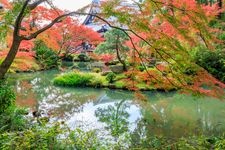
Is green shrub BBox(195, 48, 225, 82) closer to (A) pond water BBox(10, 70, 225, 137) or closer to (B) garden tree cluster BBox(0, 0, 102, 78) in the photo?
(A) pond water BBox(10, 70, 225, 137)

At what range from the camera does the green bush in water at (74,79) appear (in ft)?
43.0

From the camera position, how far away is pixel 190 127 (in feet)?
23.2

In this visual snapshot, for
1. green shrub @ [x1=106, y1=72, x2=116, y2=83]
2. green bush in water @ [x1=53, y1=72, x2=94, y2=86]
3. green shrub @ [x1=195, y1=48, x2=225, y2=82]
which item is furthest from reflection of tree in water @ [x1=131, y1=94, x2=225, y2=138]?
green bush in water @ [x1=53, y1=72, x2=94, y2=86]

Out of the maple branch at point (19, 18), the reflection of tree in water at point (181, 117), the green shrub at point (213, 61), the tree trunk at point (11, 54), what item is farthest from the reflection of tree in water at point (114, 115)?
the green shrub at point (213, 61)

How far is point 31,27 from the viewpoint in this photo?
1197 centimetres

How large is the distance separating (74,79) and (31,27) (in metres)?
2.60

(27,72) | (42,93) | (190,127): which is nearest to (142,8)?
(190,127)

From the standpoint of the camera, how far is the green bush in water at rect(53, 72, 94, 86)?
13094 mm

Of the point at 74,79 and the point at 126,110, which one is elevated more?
the point at 74,79

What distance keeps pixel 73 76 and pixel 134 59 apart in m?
7.92

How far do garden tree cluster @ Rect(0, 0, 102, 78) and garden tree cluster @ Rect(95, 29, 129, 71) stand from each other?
1.57 metres

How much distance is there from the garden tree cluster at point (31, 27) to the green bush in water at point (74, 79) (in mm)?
1307

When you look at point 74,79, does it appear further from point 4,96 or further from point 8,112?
point 4,96

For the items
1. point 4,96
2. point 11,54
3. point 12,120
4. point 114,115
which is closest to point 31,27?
point 114,115
